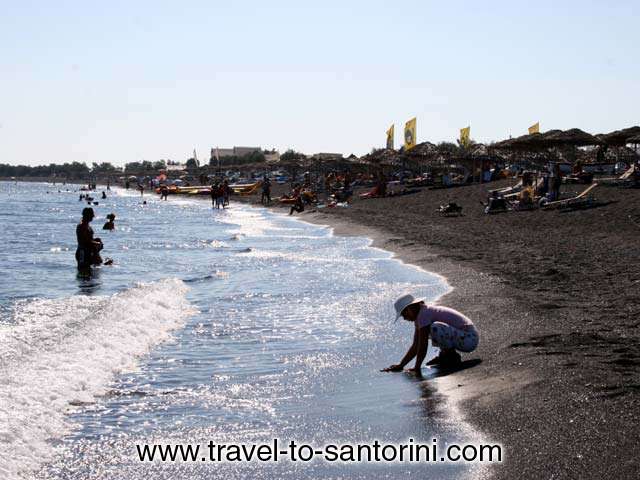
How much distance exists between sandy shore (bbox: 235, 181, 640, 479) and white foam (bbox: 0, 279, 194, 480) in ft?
10.7

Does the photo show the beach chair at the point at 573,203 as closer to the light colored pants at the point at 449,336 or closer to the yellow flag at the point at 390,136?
the light colored pants at the point at 449,336

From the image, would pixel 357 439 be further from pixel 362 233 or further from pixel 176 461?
pixel 362 233

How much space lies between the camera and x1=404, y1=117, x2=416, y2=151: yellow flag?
187 feet

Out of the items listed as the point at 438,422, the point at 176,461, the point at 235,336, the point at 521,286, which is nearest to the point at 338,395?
the point at 438,422

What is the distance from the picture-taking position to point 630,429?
5.73m

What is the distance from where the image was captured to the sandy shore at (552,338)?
5.65m

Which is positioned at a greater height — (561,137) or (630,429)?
(561,137)

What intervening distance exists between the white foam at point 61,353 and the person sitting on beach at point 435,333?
3105mm

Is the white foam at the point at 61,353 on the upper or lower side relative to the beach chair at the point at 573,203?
lower

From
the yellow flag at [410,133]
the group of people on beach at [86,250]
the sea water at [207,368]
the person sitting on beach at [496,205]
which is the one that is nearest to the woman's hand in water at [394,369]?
the sea water at [207,368]

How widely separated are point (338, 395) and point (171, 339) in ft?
13.2

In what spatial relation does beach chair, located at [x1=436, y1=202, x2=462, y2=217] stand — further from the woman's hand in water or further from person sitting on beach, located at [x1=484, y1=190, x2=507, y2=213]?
the woman's hand in water

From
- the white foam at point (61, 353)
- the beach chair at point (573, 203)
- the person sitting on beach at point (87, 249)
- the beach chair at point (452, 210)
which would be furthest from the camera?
the beach chair at point (452, 210)

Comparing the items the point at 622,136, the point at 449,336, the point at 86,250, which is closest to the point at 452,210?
the point at 622,136
